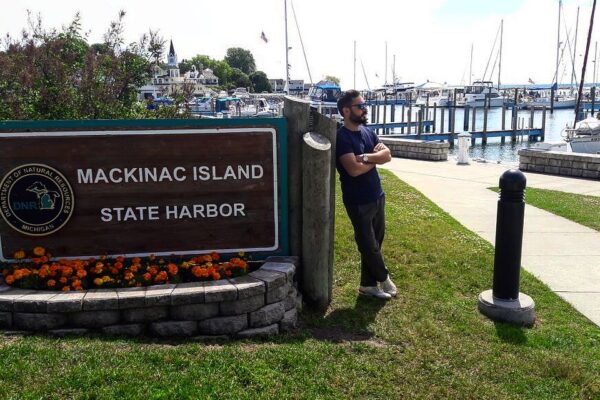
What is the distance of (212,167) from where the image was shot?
441 cm

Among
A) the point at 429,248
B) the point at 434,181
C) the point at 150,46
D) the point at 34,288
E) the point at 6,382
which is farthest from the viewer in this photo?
the point at 434,181

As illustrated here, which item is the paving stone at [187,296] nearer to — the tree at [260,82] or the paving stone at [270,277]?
the paving stone at [270,277]

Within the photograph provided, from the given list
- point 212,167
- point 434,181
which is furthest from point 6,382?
point 434,181

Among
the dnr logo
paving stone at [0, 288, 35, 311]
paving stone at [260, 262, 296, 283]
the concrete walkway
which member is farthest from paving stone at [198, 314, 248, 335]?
the concrete walkway

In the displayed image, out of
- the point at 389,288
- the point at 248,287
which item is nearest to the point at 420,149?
the point at 389,288

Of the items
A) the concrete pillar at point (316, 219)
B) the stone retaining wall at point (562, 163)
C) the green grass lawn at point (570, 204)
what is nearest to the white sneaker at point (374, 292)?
the concrete pillar at point (316, 219)

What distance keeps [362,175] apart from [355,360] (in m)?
1.58

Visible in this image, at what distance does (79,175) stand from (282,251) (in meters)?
1.67

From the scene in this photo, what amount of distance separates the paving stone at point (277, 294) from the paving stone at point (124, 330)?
34.4 inches

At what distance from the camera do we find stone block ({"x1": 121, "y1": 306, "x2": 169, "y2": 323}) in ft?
12.3

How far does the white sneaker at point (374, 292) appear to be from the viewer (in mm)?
4812

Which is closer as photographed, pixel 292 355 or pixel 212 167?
pixel 292 355

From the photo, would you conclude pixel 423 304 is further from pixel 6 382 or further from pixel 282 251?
pixel 6 382

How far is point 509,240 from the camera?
15.0 ft
